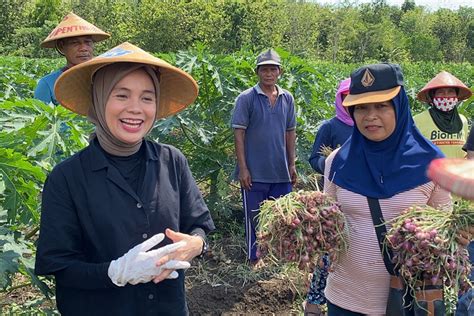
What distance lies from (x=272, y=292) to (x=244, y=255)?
0.86m

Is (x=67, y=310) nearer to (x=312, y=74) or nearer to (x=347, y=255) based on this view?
(x=347, y=255)

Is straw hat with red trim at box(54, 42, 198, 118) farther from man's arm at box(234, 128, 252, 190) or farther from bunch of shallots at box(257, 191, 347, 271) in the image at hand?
man's arm at box(234, 128, 252, 190)

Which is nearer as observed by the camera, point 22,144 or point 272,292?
point 22,144

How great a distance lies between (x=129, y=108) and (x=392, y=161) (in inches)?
43.9

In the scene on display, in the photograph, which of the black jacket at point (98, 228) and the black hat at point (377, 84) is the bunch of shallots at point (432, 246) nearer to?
the black hat at point (377, 84)

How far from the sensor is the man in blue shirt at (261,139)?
462 cm

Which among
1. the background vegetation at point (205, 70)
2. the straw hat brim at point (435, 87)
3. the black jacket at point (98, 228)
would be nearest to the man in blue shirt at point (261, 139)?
the background vegetation at point (205, 70)

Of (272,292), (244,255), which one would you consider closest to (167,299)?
(272,292)

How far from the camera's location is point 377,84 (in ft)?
7.22

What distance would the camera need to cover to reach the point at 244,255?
16.5 feet

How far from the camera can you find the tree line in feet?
98.6

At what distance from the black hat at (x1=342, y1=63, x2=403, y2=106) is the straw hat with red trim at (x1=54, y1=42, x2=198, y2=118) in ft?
2.28

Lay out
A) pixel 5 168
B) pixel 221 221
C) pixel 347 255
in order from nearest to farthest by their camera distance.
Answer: pixel 5 168 → pixel 347 255 → pixel 221 221

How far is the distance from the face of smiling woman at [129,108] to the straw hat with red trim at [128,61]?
72 millimetres
